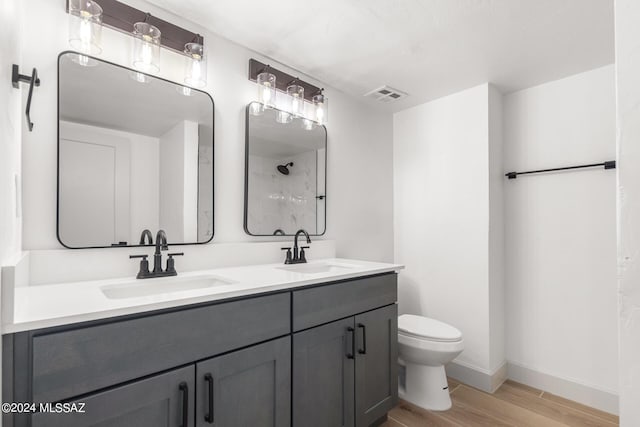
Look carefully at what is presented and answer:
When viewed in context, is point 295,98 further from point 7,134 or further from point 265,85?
point 7,134

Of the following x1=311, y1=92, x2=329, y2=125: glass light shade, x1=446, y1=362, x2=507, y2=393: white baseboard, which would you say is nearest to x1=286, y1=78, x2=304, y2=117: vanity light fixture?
x1=311, y1=92, x2=329, y2=125: glass light shade

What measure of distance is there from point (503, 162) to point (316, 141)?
152 centimetres

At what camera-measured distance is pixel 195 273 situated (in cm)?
161

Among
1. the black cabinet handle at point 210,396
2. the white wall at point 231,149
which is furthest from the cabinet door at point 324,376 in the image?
the white wall at point 231,149

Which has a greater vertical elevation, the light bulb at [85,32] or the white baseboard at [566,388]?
the light bulb at [85,32]

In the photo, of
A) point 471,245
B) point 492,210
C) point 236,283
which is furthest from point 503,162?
point 236,283

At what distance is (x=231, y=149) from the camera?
191cm

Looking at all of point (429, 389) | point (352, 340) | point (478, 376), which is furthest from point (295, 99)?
point (478, 376)

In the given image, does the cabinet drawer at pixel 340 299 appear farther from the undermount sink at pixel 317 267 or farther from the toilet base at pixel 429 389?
the toilet base at pixel 429 389

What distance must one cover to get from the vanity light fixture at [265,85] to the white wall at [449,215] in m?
1.42

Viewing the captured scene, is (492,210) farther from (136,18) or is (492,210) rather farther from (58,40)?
(58,40)

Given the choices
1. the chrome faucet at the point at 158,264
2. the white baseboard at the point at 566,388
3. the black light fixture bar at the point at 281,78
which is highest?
the black light fixture bar at the point at 281,78

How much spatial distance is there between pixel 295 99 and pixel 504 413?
2.44m

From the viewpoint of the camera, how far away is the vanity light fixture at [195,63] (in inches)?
66.5
